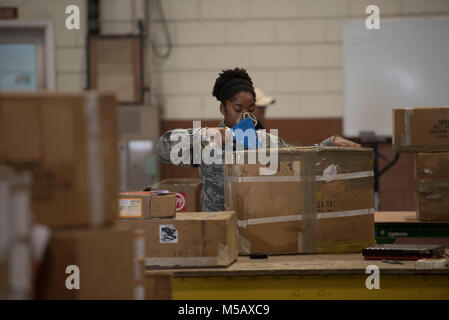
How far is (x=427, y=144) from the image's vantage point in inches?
128

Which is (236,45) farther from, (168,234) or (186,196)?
(168,234)

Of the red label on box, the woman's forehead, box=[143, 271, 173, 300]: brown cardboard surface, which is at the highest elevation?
the woman's forehead

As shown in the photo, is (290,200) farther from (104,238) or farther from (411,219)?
(411,219)

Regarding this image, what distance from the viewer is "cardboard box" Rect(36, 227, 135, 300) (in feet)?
4.37

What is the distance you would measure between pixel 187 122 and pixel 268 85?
0.79m

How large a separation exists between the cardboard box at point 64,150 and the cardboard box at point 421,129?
2.19m

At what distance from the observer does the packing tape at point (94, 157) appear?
1.36 meters

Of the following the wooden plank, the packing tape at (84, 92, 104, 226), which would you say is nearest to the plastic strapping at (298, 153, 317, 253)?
the wooden plank

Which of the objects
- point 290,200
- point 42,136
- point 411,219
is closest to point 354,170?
point 290,200

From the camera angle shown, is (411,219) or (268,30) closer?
(411,219)

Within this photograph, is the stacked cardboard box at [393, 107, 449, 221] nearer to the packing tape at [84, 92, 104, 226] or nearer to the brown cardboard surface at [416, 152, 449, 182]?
the brown cardboard surface at [416, 152, 449, 182]

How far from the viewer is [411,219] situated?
11.9 feet

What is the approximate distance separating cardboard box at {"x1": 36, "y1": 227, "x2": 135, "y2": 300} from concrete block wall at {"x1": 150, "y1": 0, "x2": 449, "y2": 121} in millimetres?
4067

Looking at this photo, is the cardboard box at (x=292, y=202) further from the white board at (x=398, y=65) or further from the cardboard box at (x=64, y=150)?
the white board at (x=398, y=65)
